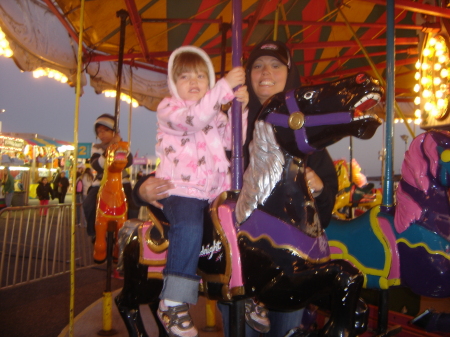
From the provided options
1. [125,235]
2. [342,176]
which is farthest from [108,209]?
[342,176]

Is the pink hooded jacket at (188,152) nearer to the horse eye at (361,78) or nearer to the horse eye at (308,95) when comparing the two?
the horse eye at (308,95)

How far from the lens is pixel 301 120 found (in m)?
1.13

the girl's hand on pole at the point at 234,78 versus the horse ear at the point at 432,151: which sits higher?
the girl's hand on pole at the point at 234,78

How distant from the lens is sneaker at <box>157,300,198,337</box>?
1.35 meters

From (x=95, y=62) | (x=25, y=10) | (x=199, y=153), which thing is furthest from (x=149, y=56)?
(x=199, y=153)

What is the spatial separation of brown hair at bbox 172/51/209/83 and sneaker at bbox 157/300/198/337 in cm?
95

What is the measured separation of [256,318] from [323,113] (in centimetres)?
93

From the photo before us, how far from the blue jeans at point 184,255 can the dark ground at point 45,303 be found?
195 centimetres

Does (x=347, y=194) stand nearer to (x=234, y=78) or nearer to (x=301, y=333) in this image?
(x=301, y=333)

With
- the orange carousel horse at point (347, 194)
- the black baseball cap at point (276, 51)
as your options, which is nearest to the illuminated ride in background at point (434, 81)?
the orange carousel horse at point (347, 194)

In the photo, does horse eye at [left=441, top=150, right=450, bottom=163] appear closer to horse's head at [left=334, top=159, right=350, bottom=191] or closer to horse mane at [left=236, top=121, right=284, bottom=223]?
horse mane at [left=236, top=121, right=284, bottom=223]

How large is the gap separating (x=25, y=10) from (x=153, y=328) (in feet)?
10.2

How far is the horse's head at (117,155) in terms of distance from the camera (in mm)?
2930

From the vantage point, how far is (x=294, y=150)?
1.18 meters
